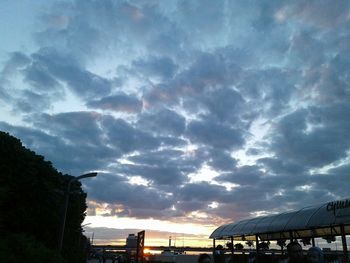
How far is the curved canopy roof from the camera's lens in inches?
785

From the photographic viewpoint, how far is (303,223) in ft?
74.1

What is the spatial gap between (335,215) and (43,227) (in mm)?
24168

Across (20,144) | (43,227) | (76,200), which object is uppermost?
(20,144)

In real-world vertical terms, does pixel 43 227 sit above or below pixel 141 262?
above

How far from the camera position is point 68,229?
39.5m

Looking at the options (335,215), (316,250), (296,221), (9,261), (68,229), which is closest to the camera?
(316,250)

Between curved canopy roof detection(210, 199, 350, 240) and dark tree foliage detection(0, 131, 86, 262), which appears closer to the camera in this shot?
curved canopy roof detection(210, 199, 350, 240)

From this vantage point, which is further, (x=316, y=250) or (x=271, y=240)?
(x=271, y=240)

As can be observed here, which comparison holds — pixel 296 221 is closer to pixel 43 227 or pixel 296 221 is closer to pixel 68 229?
pixel 43 227

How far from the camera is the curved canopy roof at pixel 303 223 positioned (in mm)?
19928

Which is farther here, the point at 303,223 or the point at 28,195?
the point at 28,195

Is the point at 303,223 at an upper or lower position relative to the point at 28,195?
lower

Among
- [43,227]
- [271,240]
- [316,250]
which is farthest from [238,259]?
[316,250]

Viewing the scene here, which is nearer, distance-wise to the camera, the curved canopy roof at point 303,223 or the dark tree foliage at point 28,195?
the curved canopy roof at point 303,223
